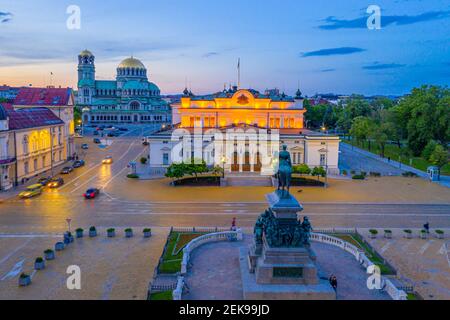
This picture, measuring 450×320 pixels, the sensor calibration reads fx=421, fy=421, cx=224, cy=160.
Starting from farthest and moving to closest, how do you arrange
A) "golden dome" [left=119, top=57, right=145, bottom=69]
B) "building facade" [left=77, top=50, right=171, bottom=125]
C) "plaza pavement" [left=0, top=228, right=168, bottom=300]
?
"golden dome" [left=119, top=57, right=145, bottom=69], "building facade" [left=77, top=50, right=171, bottom=125], "plaza pavement" [left=0, top=228, right=168, bottom=300]

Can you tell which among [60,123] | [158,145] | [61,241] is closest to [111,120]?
[60,123]

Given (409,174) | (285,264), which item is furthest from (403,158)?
(285,264)

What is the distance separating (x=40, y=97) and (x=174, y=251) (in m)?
55.4

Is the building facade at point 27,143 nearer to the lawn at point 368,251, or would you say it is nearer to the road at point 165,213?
the road at point 165,213

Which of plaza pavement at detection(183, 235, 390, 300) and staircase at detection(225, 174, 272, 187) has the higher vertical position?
staircase at detection(225, 174, 272, 187)

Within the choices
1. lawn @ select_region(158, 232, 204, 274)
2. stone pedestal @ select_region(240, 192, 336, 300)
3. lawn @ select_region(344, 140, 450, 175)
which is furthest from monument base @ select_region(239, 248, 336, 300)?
lawn @ select_region(344, 140, 450, 175)

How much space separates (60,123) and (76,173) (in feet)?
42.8

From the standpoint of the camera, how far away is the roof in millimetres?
55781

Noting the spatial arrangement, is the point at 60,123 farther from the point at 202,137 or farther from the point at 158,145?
the point at 202,137

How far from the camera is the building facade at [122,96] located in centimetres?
16125

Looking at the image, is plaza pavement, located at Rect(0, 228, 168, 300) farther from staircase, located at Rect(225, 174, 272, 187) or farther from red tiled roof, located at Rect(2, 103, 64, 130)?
red tiled roof, located at Rect(2, 103, 64, 130)

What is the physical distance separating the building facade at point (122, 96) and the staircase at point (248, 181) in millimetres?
110606

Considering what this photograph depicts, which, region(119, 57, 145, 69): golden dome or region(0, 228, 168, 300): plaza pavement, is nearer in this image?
region(0, 228, 168, 300): plaza pavement
